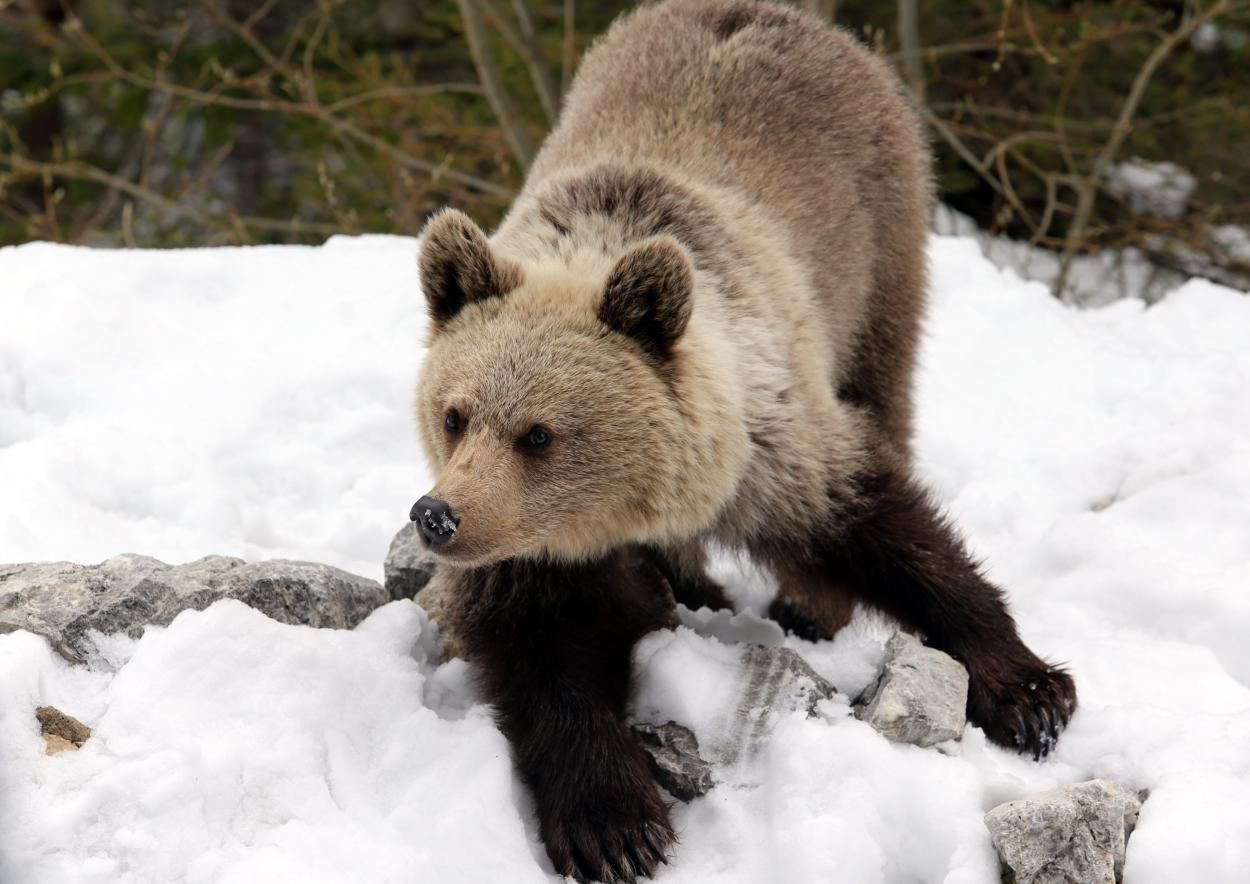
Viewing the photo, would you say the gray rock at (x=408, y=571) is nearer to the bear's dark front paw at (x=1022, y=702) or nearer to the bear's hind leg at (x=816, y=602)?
the bear's hind leg at (x=816, y=602)

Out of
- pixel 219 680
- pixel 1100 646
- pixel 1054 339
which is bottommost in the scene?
pixel 1054 339

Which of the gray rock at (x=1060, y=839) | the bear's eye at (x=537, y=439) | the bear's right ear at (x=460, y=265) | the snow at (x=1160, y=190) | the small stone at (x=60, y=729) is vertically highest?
the bear's right ear at (x=460, y=265)

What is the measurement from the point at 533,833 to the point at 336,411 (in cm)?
292

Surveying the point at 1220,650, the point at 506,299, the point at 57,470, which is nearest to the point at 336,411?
the point at 57,470

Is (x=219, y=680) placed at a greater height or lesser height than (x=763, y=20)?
lesser

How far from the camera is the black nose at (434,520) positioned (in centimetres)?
334

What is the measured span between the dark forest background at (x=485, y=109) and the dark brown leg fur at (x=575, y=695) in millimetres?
5868

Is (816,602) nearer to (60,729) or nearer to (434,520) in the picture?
(434,520)

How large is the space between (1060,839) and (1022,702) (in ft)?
2.91

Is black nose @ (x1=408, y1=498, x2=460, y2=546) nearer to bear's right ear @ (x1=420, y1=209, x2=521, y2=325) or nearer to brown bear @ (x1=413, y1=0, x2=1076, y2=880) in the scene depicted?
brown bear @ (x1=413, y1=0, x2=1076, y2=880)

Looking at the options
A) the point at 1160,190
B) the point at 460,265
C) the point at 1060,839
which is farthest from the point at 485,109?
the point at 1060,839

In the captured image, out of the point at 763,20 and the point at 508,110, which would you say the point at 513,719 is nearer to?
the point at 763,20

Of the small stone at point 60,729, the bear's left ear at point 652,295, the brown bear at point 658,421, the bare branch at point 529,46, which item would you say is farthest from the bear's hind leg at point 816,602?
the bare branch at point 529,46

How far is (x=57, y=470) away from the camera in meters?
5.12
